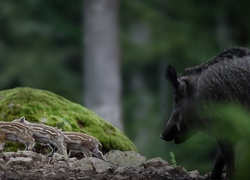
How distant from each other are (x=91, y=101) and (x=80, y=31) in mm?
12305

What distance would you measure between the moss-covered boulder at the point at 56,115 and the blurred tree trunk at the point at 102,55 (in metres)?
12.9

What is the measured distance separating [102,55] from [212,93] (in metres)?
15.5

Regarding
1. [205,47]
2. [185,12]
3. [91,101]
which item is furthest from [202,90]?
[185,12]

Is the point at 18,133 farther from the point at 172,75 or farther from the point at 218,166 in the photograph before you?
the point at 218,166

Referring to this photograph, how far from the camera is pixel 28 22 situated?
37438 millimetres

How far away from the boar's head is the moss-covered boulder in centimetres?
73

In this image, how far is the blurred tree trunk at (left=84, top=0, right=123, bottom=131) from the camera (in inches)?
988

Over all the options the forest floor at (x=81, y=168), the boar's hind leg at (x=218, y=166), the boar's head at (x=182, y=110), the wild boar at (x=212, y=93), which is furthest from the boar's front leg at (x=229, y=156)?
the boar's head at (x=182, y=110)

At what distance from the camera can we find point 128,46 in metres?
34.4

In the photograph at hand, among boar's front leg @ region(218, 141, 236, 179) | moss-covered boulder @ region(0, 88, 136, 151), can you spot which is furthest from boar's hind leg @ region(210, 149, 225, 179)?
moss-covered boulder @ region(0, 88, 136, 151)

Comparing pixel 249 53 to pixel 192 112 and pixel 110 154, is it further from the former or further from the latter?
pixel 110 154

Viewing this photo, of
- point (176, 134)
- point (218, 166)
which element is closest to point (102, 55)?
point (176, 134)

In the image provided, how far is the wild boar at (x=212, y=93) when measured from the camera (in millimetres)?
10008

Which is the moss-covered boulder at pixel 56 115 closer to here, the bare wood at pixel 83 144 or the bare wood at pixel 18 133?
the bare wood at pixel 83 144
